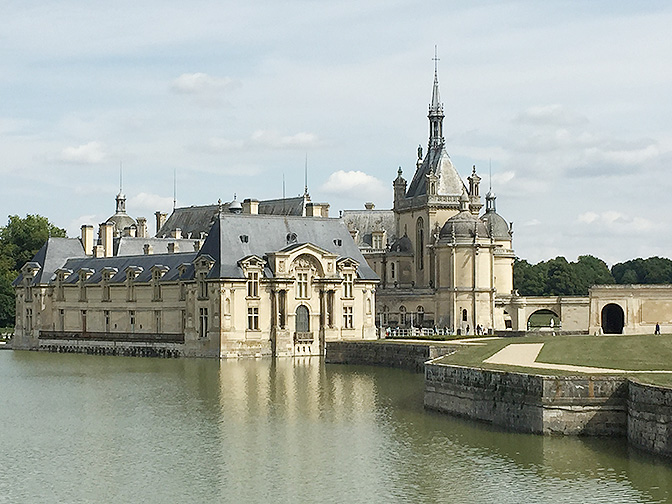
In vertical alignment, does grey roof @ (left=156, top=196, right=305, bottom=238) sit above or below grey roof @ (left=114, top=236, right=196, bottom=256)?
above

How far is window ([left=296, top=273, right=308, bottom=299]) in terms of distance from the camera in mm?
76250

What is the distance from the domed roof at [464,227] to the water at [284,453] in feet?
126

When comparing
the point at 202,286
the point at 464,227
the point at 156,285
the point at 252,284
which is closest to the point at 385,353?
the point at 252,284

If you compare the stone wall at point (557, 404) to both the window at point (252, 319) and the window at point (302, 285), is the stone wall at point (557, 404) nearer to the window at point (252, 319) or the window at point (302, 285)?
the window at point (252, 319)

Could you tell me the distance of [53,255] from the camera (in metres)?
92.3

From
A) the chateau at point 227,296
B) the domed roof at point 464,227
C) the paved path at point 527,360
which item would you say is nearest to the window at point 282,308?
the chateau at point 227,296

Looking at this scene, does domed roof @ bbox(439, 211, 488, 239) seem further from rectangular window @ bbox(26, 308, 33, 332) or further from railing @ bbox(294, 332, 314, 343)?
rectangular window @ bbox(26, 308, 33, 332)

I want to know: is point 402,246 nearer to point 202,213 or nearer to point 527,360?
point 202,213

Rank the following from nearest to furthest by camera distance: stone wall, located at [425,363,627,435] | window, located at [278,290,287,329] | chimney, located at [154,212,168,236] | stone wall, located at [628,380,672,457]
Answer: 1. stone wall, located at [628,380,672,457]
2. stone wall, located at [425,363,627,435]
3. window, located at [278,290,287,329]
4. chimney, located at [154,212,168,236]

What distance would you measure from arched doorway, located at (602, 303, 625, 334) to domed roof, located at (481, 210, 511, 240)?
1403cm

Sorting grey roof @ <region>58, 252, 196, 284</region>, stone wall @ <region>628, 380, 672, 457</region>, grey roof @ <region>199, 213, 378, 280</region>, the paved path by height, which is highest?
grey roof @ <region>199, 213, 378, 280</region>

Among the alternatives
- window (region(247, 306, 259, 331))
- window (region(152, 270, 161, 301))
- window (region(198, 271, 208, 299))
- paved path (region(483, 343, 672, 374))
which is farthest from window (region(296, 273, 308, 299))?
paved path (region(483, 343, 672, 374))

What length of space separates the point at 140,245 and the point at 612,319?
124ft

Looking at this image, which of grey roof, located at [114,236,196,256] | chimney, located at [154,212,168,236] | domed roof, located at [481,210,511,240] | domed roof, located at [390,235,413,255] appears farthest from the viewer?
chimney, located at [154,212,168,236]
